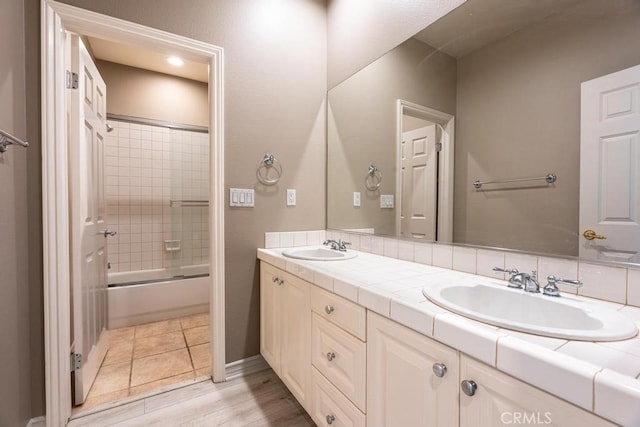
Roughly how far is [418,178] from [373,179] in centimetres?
38

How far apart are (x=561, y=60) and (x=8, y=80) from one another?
7.07ft

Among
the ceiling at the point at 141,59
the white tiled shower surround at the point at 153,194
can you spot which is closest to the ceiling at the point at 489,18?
the ceiling at the point at 141,59

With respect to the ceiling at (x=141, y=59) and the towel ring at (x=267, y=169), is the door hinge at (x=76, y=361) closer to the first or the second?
the towel ring at (x=267, y=169)

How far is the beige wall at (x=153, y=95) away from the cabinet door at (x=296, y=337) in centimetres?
264

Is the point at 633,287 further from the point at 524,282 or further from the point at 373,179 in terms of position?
the point at 373,179

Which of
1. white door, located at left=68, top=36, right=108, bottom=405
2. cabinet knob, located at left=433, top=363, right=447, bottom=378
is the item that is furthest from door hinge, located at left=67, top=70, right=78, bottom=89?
cabinet knob, located at left=433, top=363, right=447, bottom=378

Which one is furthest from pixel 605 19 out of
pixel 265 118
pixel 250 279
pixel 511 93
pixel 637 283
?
pixel 250 279

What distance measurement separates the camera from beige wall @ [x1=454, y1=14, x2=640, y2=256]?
3.12ft

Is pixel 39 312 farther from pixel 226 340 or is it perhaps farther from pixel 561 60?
pixel 561 60

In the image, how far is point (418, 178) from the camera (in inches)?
61.6

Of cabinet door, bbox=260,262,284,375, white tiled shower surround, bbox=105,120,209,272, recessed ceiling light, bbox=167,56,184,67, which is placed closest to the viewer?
cabinet door, bbox=260,262,284,375

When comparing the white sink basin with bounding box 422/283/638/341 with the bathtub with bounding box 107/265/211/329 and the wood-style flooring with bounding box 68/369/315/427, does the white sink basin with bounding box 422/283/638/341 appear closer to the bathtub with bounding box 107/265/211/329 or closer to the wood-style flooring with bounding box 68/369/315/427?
the wood-style flooring with bounding box 68/369/315/427

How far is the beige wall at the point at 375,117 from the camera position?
146 centimetres

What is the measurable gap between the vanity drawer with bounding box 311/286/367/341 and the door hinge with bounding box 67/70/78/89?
1608mm
